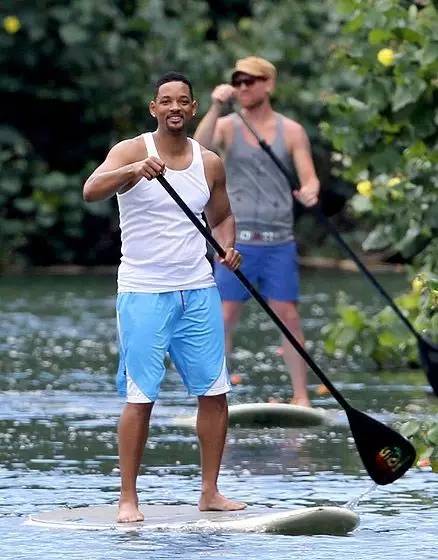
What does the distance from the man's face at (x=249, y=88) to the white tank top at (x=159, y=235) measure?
10.9 feet

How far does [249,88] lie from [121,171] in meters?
3.69

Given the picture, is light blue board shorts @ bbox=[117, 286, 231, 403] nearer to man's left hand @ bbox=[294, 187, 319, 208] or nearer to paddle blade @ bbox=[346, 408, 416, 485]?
paddle blade @ bbox=[346, 408, 416, 485]

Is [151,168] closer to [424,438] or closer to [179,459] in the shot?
[424,438]

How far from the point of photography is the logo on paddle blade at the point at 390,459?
7699 mm

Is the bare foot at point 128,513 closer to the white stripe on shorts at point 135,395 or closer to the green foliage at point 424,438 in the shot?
the white stripe on shorts at point 135,395

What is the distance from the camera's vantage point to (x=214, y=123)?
10656 mm

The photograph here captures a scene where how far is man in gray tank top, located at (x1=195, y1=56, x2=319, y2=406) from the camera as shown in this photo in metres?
11.1

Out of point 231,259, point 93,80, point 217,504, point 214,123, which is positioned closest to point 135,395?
point 217,504

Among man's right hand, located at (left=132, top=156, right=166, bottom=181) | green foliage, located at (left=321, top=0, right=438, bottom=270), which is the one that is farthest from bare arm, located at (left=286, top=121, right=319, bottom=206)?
man's right hand, located at (left=132, top=156, right=166, bottom=181)

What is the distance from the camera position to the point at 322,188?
26453 mm

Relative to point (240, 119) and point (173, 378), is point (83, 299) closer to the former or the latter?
point (173, 378)

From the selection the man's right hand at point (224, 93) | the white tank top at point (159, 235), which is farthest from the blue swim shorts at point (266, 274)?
the white tank top at point (159, 235)

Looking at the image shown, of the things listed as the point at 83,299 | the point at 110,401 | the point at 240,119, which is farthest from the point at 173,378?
the point at 83,299

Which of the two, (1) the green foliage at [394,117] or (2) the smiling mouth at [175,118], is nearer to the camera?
(2) the smiling mouth at [175,118]
